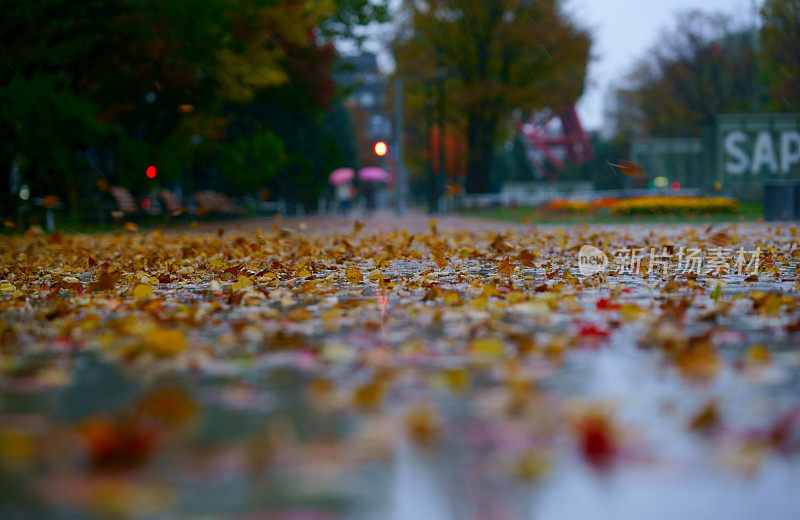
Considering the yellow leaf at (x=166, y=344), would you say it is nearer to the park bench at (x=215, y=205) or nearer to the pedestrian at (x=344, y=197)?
the park bench at (x=215, y=205)

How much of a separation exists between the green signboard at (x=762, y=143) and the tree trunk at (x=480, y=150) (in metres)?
16.0

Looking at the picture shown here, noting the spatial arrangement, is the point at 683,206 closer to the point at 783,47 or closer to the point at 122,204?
the point at 122,204

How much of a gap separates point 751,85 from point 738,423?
61.4 metres

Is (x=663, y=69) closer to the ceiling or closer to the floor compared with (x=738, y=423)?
closer to the ceiling

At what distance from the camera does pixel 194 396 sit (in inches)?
150

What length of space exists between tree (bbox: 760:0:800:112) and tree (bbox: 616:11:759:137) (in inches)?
178

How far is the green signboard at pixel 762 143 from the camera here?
1341 inches

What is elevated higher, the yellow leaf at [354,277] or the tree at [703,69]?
the tree at [703,69]

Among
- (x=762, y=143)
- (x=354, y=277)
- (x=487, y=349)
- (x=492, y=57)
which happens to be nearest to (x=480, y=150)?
(x=492, y=57)

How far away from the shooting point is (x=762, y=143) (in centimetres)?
3422

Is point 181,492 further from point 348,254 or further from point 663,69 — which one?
point 663,69

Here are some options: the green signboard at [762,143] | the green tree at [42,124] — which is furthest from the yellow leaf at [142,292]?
the green signboard at [762,143]

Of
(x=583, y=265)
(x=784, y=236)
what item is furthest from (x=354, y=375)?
(x=784, y=236)

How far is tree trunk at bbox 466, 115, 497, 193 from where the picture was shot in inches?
1940
